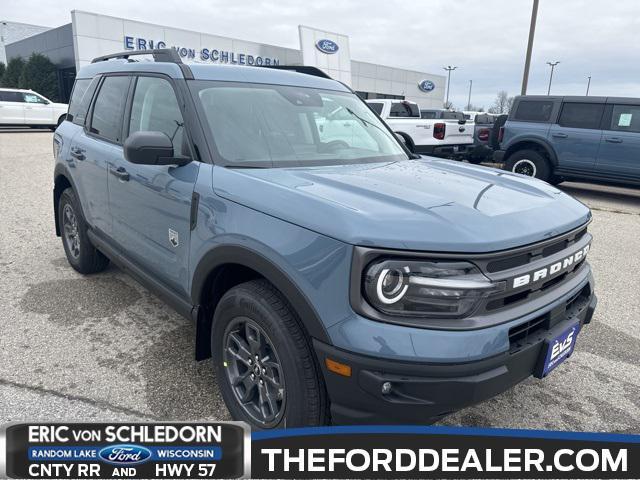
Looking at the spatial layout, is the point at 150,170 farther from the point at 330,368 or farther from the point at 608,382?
the point at 608,382

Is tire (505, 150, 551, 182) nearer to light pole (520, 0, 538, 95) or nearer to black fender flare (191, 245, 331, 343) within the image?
black fender flare (191, 245, 331, 343)

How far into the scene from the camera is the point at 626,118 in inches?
350

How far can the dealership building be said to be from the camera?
23609 millimetres

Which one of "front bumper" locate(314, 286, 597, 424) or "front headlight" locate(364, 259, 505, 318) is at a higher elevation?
"front headlight" locate(364, 259, 505, 318)

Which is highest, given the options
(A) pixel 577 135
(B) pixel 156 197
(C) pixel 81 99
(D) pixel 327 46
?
(D) pixel 327 46

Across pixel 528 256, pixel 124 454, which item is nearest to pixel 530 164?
pixel 528 256

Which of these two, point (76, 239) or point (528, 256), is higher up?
point (528, 256)

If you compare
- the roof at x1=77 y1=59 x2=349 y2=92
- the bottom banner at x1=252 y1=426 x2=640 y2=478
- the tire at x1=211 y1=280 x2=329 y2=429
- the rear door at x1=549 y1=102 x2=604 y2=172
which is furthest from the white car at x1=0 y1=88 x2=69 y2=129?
the bottom banner at x1=252 y1=426 x2=640 y2=478

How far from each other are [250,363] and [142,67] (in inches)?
86.0

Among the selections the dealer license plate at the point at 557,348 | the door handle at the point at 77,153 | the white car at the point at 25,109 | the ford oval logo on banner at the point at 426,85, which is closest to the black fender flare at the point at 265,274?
the dealer license plate at the point at 557,348

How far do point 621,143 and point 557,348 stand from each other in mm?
8284

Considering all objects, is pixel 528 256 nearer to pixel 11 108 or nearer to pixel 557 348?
pixel 557 348

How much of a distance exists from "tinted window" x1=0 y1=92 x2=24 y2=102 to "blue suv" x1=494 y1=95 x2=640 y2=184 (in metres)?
19.4

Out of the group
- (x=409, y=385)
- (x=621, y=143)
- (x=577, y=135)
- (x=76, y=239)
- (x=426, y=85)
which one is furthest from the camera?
(x=426, y=85)
